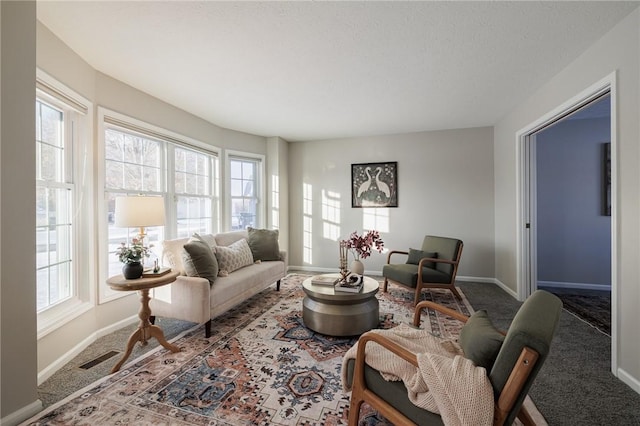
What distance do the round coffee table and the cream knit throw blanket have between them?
112cm

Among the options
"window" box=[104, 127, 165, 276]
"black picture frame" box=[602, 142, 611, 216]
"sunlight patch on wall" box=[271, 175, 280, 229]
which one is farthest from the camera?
"sunlight patch on wall" box=[271, 175, 280, 229]

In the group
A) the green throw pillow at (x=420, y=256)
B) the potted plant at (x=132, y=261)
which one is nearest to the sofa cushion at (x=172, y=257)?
the potted plant at (x=132, y=261)

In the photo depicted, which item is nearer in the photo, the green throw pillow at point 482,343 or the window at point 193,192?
the green throw pillow at point 482,343

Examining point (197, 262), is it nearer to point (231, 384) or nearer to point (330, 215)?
point (231, 384)

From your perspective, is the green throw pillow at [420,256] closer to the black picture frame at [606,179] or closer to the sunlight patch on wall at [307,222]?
the sunlight patch on wall at [307,222]

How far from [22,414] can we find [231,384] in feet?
3.80

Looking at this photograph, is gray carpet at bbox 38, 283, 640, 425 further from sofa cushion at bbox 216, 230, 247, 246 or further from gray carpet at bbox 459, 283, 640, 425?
sofa cushion at bbox 216, 230, 247, 246

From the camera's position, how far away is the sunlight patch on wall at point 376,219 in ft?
16.3

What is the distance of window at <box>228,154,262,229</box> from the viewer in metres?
4.76

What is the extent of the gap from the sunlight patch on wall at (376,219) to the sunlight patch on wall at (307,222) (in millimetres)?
1057

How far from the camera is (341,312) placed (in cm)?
259

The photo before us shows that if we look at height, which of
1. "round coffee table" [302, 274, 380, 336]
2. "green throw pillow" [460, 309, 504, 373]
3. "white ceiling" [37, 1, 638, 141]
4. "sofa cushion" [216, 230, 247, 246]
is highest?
"white ceiling" [37, 1, 638, 141]

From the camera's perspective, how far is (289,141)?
5484 mm

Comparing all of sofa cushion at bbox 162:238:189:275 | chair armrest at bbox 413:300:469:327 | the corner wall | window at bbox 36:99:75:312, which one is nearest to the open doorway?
chair armrest at bbox 413:300:469:327
